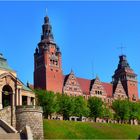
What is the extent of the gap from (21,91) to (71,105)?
101 ft

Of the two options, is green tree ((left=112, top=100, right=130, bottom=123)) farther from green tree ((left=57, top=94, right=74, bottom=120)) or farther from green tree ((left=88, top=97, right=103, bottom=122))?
green tree ((left=57, top=94, right=74, bottom=120))

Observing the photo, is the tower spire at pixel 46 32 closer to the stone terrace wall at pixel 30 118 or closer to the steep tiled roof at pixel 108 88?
the steep tiled roof at pixel 108 88

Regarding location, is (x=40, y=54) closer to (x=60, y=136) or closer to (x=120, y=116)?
(x=120, y=116)

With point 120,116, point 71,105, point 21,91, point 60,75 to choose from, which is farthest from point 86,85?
point 21,91

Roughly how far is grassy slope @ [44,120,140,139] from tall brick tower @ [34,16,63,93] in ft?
152

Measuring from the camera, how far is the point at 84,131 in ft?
263

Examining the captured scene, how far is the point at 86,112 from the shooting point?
366 ft

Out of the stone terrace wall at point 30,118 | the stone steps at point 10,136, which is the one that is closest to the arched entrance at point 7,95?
the stone terrace wall at point 30,118

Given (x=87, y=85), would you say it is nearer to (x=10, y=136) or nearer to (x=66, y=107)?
(x=66, y=107)

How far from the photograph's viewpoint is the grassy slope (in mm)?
74438

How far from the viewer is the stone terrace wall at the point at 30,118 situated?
70.2m

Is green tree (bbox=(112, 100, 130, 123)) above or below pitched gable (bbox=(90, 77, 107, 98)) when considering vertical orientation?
below

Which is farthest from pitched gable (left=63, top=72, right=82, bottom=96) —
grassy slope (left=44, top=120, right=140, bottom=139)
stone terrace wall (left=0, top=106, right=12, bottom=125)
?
stone terrace wall (left=0, top=106, right=12, bottom=125)

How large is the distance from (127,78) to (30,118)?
95.5m
